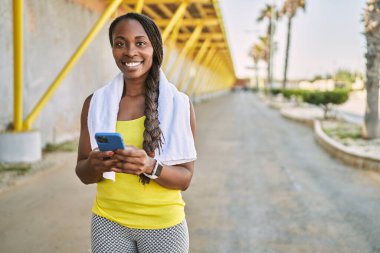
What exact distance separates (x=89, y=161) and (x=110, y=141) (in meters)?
0.26

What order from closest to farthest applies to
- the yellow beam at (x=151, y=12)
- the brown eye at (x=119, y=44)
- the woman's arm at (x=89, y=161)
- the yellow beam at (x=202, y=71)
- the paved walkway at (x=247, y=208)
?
the woman's arm at (x=89, y=161) → the brown eye at (x=119, y=44) → the paved walkway at (x=247, y=208) → the yellow beam at (x=151, y=12) → the yellow beam at (x=202, y=71)

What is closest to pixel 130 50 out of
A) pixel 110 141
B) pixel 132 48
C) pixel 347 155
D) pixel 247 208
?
pixel 132 48

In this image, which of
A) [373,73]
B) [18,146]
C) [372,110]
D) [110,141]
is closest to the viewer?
[110,141]

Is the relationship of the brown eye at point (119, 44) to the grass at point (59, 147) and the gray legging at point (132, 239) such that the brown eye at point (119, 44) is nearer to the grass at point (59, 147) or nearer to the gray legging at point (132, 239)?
the gray legging at point (132, 239)

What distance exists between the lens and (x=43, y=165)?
7699 millimetres

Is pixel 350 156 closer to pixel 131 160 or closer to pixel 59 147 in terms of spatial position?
pixel 59 147

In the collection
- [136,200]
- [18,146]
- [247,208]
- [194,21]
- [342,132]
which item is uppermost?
[194,21]

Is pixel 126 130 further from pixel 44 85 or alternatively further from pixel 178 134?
pixel 44 85

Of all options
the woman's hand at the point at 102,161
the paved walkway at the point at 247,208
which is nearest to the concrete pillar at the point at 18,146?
the paved walkway at the point at 247,208

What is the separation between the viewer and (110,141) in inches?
57.4

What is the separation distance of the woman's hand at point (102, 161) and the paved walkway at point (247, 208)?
270 centimetres

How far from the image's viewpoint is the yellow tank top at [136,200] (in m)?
1.69

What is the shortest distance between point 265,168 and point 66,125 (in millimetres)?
5445

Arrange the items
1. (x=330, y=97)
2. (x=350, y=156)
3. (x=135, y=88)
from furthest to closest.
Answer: (x=330, y=97), (x=350, y=156), (x=135, y=88)
